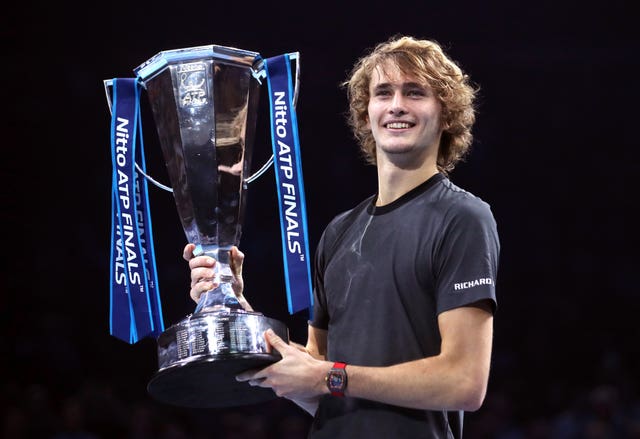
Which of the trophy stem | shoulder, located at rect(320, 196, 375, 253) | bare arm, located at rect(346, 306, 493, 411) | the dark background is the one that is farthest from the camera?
the dark background

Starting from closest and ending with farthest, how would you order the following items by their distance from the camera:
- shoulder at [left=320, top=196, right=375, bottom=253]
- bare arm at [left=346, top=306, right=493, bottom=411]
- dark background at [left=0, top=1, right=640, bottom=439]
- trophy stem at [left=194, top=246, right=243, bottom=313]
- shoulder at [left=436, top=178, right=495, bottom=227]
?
bare arm at [left=346, top=306, right=493, bottom=411]
shoulder at [left=436, top=178, right=495, bottom=227]
trophy stem at [left=194, top=246, right=243, bottom=313]
shoulder at [left=320, top=196, right=375, bottom=253]
dark background at [left=0, top=1, right=640, bottom=439]

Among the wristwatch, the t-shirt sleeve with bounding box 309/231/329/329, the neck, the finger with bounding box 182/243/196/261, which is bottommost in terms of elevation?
the wristwatch

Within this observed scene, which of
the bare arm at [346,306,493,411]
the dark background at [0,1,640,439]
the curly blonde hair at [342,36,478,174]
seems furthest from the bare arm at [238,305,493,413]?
the dark background at [0,1,640,439]

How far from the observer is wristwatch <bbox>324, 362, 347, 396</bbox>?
72.2 inches

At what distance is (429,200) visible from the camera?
2004mm

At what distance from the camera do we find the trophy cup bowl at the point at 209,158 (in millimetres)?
2000

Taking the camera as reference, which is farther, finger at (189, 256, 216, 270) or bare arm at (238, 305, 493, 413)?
finger at (189, 256, 216, 270)

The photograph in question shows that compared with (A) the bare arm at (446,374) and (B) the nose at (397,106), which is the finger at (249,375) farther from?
(B) the nose at (397,106)

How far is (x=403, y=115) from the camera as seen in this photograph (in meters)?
2.05

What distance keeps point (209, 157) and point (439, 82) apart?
55 cm

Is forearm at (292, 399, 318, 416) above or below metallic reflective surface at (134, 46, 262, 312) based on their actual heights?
below

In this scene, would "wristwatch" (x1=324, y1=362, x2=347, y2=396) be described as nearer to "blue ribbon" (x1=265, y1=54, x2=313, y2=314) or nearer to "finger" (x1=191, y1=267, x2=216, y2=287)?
"blue ribbon" (x1=265, y1=54, x2=313, y2=314)

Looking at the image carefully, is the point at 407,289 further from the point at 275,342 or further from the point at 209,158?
the point at 209,158

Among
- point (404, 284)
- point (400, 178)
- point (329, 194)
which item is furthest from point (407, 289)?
point (329, 194)
